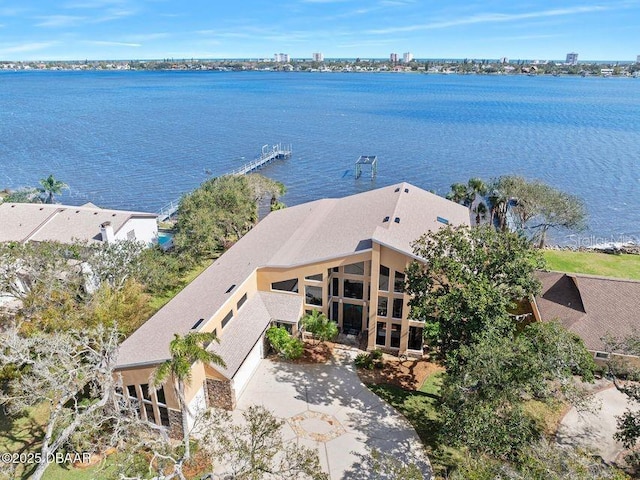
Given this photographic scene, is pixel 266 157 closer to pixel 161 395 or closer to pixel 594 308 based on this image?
pixel 594 308

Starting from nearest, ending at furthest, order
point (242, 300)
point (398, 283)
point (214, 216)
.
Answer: point (398, 283), point (242, 300), point (214, 216)

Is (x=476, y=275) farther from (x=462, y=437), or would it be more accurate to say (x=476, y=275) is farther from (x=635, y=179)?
(x=635, y=179)

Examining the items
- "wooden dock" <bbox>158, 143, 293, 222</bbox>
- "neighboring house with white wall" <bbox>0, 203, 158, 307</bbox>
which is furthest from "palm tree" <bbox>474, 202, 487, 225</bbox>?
"neighboring house with white wall" <bbox>0, 203, 158, 307</bbox>

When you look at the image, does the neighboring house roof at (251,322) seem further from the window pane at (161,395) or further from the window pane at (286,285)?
the window pane at (161,395)

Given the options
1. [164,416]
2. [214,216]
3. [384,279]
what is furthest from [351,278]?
[214,216]

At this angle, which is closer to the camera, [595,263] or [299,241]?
[299,241]
